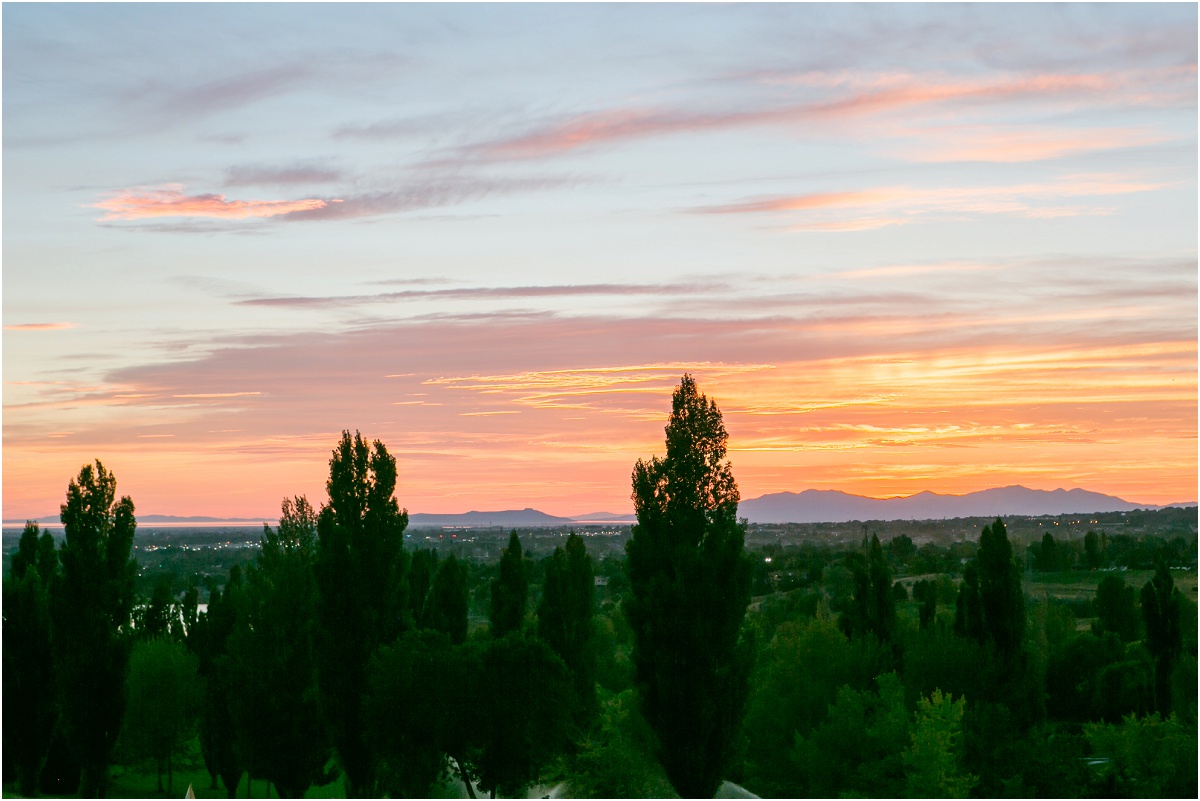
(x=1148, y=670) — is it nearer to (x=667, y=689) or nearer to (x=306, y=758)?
(x=667, y=689)

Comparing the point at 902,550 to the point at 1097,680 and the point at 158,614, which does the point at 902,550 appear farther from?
the point at 158,614

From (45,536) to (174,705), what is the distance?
8476 millimetres

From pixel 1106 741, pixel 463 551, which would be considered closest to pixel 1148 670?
pixel 1106 741

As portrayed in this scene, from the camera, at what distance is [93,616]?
3356cm

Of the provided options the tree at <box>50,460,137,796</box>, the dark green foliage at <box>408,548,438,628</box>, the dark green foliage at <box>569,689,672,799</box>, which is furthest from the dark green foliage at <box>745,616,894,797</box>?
the tree at <box>50,460,137,796</box>

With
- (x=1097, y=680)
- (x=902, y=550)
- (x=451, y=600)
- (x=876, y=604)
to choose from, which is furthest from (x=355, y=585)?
(x=902, y=550)

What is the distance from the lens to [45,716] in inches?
1390

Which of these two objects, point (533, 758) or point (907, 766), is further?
point (907, 766)

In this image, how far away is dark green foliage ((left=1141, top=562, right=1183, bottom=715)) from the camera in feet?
148

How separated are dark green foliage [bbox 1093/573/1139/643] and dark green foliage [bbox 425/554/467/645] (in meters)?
39.1

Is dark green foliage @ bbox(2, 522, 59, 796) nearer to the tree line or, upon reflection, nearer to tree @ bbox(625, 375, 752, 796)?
the tree line

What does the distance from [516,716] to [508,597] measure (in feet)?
46.6

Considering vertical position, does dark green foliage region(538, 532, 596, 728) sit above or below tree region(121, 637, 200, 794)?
above

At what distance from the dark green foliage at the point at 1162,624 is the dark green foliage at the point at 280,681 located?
111ft
